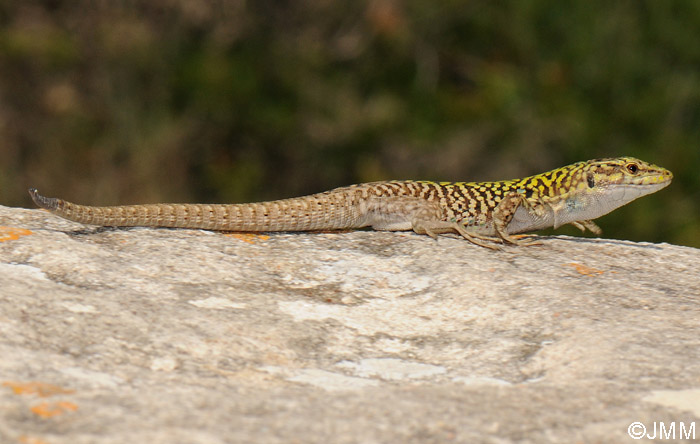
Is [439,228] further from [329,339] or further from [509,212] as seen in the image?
[329,339]

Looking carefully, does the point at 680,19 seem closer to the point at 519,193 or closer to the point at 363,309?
the point at 519,193

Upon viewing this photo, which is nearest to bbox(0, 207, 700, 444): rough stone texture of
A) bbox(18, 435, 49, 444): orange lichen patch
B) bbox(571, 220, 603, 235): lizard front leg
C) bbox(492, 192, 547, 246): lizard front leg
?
bbox(18, 435, 49, 444): orange lichen patch

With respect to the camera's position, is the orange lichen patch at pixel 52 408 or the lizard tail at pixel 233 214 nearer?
the orange lichen patch at pixel 52 408

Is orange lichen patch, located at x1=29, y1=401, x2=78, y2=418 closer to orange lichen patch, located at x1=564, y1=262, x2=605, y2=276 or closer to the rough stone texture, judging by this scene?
the rough stone texture

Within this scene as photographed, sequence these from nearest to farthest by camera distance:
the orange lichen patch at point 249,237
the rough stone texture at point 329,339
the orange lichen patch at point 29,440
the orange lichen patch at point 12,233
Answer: the orange lichen patch at point 29,440
the rough stone texture at point 329,339
the orange lichen patch at point 12,233
the orange lichen patch at point 249,237

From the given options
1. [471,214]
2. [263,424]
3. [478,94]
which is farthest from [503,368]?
[478,94]

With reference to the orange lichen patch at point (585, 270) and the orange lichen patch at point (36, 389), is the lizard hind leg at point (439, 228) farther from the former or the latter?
the orange lichen patch at point (36, 389)

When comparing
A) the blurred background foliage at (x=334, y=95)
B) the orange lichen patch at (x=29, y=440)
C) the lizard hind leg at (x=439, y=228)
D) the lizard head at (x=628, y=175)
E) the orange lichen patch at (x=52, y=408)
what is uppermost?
the blurred background foliage at (x=334, y=95)

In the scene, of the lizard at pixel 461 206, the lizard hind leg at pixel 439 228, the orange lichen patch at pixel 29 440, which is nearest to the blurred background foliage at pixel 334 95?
the lizard at pixel 461 206
